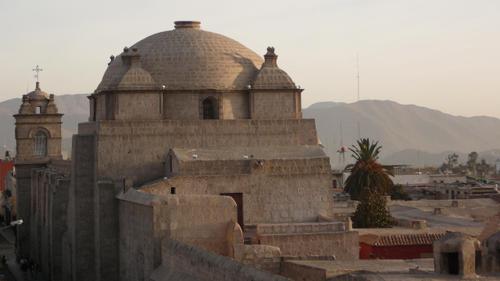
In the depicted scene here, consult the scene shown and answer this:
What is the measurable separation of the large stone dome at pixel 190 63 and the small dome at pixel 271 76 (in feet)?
1.28

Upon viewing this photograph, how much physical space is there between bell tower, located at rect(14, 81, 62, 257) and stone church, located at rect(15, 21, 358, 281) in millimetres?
12393

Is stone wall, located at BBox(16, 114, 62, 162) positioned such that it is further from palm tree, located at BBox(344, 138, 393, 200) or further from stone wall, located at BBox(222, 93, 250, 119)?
stone wall, located at BBox(222, 93, 250, 119)

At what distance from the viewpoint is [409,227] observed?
110 ft

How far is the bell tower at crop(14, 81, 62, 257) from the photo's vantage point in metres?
45.1

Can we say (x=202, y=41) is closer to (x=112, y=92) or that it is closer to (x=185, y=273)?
(x=112, y=92)

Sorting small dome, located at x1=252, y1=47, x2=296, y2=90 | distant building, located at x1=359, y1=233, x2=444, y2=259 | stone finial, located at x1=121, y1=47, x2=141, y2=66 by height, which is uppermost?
stone finial, located at x1=121, y1=47, x2=141, y2=66

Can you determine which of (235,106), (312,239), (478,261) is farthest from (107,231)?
(478,261)

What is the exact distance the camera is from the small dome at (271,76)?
30.1 metres

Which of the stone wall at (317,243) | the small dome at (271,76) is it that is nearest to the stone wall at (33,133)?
the small dome at (271,76)

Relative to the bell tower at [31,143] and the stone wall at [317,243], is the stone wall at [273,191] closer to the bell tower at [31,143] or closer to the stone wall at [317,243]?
the stone wall at [317,243]

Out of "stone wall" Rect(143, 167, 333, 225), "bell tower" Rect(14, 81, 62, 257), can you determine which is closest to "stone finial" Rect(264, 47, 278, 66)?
"stone wall" Rect(143, 167, 333, 225)

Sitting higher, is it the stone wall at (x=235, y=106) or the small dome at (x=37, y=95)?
the small dome at (x=37, y=95)

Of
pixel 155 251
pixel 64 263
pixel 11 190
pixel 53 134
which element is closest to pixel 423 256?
pixel 155 251

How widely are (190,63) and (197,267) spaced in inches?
453
